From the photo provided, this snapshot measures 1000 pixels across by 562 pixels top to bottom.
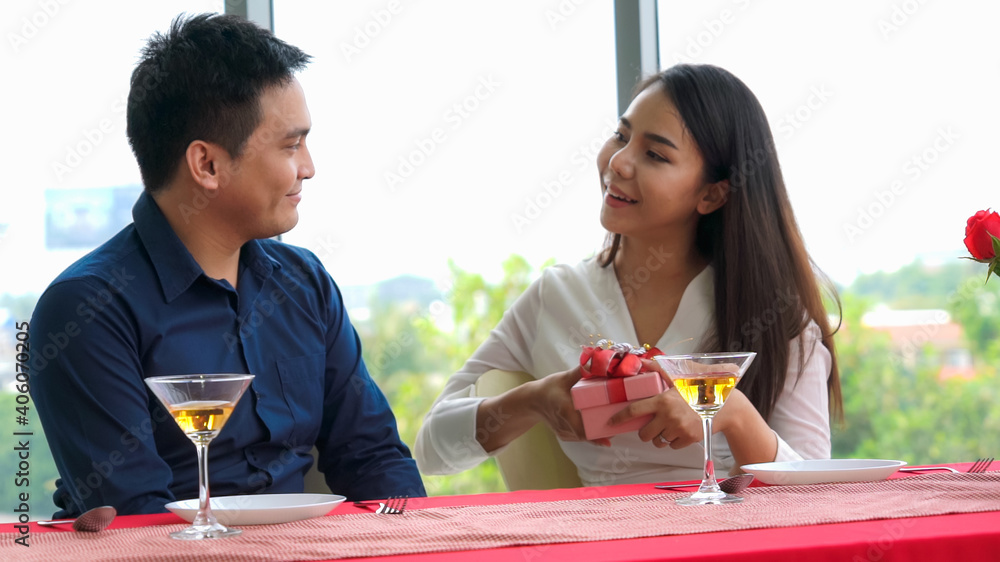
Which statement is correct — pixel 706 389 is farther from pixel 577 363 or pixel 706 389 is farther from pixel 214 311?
pixel 214 311

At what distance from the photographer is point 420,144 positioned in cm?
283

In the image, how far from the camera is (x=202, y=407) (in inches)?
43.4

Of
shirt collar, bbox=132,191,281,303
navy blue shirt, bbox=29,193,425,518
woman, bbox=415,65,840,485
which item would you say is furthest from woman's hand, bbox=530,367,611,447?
shirt collar, bbox=132,191,281,303

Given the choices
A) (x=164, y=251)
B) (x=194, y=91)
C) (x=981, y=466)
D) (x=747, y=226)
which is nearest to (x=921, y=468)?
(x=981, y=466)

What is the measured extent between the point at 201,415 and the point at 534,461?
1.17 m

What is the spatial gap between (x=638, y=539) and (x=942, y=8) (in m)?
3.89

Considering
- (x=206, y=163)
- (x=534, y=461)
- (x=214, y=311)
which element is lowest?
(x=534, y=461)

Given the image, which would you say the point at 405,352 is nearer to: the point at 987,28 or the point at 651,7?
the point at 651,7

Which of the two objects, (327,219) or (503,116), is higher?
(503,116)

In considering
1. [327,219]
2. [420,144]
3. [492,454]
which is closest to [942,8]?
[420,144]

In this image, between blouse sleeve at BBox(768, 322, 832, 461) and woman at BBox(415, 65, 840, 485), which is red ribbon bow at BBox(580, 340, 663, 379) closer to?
woman at BBox(415, 65, 840, 485)

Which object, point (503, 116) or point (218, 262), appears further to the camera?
point (503, 116)

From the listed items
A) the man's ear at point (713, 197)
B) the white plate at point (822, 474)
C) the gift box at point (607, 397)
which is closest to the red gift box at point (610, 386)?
the gift box at point (607, 397)

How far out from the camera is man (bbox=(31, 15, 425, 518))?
60.4 inches
